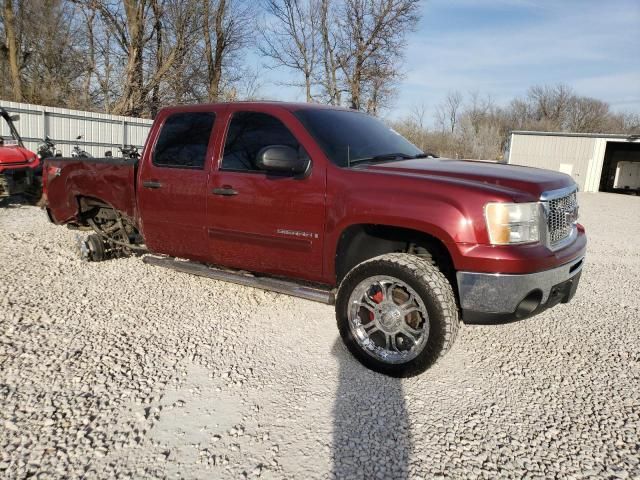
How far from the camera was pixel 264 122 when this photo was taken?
417cm

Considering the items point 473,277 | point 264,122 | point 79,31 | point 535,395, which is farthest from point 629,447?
point 79,31

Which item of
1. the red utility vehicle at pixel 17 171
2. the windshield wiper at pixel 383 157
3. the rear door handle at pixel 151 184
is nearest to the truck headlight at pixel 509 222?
the windshield wiper at pixel 383 157

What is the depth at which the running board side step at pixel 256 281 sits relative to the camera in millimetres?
3792

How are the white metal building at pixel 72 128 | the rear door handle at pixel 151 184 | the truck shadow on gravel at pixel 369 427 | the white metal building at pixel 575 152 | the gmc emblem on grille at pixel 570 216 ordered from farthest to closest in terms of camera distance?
1. the white metal building at pixel 575 152
2. the white metal building at pixel 72 128
3. the rear door handle at pixel 151 184
4. the gmc emblem on grille at pixel 570 216
5. the truck shadow on gravel at pixel 369 427

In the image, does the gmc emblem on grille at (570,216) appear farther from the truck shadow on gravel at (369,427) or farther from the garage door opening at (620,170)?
the garage door opening at (620,170)

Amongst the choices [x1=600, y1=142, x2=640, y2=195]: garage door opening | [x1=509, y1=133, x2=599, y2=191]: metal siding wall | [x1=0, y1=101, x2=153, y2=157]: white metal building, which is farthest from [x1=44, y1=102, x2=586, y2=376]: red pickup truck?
[x1=600, y1=142, x2=640, y2=195]: garage door opening

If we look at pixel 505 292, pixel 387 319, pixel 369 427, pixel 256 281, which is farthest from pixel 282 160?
pixel 369 427

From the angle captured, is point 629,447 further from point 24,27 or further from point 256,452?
point 24,27

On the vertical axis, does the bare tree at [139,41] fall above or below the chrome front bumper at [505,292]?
above

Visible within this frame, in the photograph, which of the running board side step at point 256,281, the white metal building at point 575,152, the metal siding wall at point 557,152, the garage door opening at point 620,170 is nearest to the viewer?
the running board side step at point 256,281

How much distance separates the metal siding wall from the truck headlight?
28.3m

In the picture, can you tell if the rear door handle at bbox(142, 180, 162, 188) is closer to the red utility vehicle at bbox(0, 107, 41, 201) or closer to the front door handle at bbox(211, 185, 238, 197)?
the front door handle at bbox(211, 185, 238, 197)

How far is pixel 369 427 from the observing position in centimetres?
282

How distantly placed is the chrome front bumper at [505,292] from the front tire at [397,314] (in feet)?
0.39
